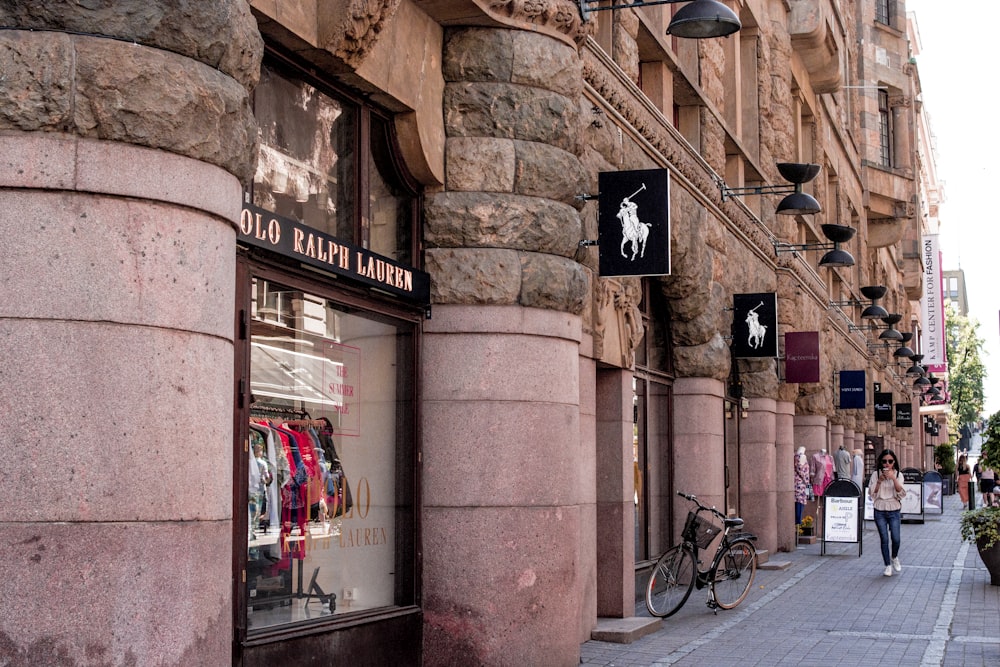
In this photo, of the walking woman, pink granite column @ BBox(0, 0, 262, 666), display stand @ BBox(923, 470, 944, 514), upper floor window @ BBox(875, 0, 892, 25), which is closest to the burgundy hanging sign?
the walking woman

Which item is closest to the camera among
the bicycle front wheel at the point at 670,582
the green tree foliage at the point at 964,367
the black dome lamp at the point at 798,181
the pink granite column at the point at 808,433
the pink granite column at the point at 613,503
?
the pink granite column at the point at 613,503

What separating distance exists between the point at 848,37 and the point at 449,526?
1138 inches

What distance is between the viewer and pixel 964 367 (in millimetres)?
109438

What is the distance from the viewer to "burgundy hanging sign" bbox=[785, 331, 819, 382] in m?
22.6

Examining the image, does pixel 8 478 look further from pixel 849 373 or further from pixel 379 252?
pixel 849 373

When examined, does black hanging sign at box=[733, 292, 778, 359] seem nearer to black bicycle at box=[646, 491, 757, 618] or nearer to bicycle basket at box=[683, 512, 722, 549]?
black bicycle at box=[646, 491, 757, 618]

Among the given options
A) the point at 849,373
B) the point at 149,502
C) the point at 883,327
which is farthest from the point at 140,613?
the point at 883,327

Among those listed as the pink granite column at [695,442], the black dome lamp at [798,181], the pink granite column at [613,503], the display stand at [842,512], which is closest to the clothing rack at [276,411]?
the pink granite column at [613,503]

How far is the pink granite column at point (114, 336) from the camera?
17.6 ft

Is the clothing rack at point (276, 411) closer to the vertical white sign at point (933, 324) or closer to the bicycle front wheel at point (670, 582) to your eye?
the bicycle front wheel at point (670, 582)

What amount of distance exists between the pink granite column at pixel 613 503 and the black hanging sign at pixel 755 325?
20.2 ft

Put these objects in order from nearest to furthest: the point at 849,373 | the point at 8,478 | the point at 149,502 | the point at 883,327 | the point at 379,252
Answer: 1. the point at 8,478
2. the point at 149,502
3. the point at 379,252
4. the point at 849,373
5. the point at 883,327

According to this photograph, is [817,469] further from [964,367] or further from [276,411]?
[964,367]

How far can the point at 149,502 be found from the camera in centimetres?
566
